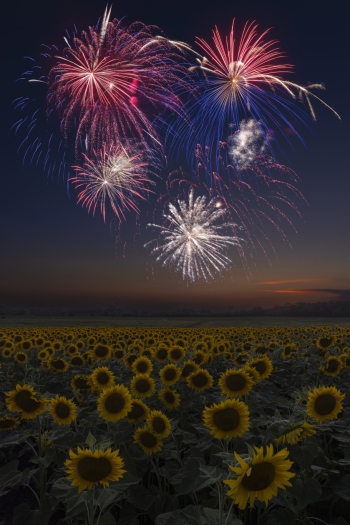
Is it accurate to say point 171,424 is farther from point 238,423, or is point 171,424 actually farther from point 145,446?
point 238,423

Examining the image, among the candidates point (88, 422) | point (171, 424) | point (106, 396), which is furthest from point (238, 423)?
point (88, 422)

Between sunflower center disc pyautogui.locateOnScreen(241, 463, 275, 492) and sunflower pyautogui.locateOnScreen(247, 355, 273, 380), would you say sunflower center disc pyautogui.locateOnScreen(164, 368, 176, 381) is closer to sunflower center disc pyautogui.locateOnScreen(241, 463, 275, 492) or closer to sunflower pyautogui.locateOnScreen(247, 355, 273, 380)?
sunflower pyautogui.locateOnScreen(247, 355, 273, 380)

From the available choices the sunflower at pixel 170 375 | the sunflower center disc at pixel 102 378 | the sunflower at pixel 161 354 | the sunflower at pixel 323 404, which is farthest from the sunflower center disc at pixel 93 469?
the sunflower at pixel 161 354

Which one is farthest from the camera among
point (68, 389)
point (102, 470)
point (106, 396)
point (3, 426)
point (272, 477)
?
point (68, 389)

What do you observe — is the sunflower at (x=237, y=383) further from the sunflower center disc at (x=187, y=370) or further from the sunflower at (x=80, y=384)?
the sunflower at (x=80, y=384)

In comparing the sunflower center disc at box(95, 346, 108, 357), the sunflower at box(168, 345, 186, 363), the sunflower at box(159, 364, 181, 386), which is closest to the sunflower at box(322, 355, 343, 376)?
the sunflower at box(168, 345, 186, 363)

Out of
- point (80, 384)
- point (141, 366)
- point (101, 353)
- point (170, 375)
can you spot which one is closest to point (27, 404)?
point (80, 384)
